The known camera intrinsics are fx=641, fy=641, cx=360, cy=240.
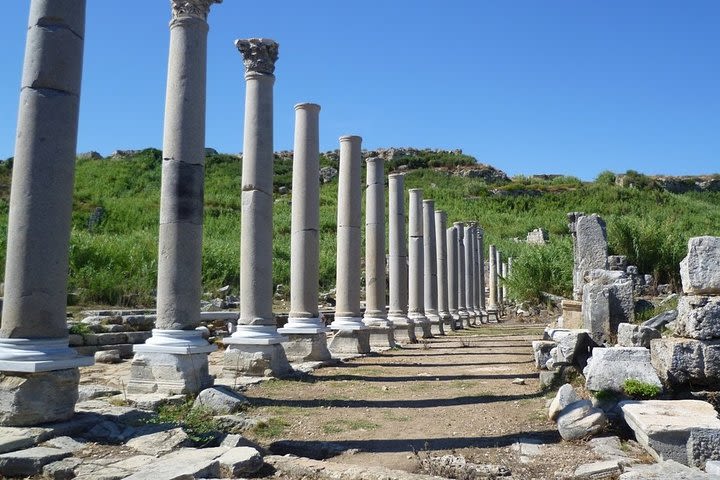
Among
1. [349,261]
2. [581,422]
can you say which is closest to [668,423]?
[581,422]

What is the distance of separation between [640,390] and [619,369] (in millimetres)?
400

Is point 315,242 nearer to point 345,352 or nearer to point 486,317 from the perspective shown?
point 345,352

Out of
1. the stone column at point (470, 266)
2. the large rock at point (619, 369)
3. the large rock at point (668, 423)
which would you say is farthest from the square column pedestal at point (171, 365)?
the stone column at point (470, 266)

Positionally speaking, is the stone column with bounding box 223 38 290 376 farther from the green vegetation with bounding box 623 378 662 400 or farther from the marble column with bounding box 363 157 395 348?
the green vegetation with bounding box 623 378 662 400

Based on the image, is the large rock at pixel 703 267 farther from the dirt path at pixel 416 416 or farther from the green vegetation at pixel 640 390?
the dirt path at pixel 416 416

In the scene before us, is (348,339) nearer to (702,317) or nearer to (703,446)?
(702,317)

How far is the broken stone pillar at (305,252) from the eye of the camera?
513 inches

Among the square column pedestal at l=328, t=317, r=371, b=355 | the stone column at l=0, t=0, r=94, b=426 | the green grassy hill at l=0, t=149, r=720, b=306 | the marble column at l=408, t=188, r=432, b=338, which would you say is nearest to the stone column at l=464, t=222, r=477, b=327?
the green grassy hill at l=0, t=149, r=720, b=306

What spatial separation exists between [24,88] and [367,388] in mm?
6383

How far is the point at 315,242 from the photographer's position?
13.9 m

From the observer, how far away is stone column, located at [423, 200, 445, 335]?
76.6 feet

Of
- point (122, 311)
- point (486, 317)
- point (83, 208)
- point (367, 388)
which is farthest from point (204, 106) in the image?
point (83, 208)

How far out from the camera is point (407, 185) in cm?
8031

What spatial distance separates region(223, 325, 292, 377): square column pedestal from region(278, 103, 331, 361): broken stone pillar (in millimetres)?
1797
